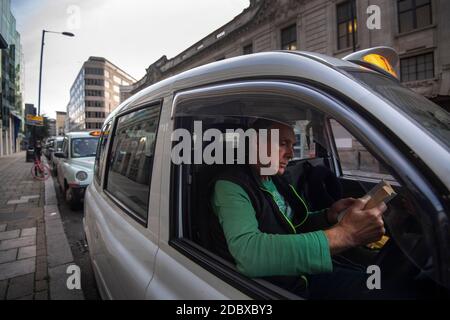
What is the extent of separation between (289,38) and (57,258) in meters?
22.6

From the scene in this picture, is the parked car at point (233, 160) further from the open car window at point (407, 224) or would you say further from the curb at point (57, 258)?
the curb at point (57, 258)

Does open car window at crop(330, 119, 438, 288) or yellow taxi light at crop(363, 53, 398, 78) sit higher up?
yellow taxi light at crop(363, 53, 398, 78)

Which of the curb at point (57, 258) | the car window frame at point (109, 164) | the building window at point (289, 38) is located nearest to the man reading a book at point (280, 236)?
the car window frame at point (109, 164)

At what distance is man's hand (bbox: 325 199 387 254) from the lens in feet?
3.83

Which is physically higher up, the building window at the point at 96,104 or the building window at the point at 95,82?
the building window at the point at 95,82

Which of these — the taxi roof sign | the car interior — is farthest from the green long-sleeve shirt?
Answer: the taxi roof sign

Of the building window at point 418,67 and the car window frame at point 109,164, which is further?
the building window at point 418,67

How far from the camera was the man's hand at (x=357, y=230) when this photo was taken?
1.17m

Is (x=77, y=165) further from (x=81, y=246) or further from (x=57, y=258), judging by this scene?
(x=57, y=258)

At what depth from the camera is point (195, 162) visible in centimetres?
154

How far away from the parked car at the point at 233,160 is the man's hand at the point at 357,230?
107mm

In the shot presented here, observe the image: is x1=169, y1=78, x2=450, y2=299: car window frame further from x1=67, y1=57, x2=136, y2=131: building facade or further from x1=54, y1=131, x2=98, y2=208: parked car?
x1=67, y1=57, x2=136, y2=131: building facade

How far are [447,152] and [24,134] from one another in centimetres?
7827
